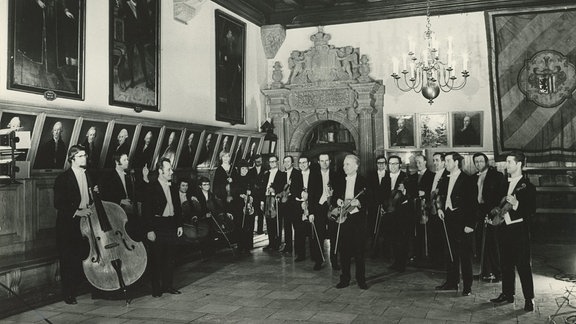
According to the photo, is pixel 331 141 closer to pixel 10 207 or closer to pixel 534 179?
pixel 534 179

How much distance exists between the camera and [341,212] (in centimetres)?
703

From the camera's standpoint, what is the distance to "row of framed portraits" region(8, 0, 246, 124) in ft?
22.2

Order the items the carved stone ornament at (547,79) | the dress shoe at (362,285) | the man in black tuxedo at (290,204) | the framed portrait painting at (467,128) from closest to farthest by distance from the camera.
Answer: the dress shoe at (362,285) → the man in black tuxedo at (290,204) → the carved stone ornament at (547,79) → the framed portrait painting at (467,128)

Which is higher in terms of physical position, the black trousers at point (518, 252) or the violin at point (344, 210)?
the violin at point (344, 210)

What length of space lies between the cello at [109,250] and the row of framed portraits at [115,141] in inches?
52.1

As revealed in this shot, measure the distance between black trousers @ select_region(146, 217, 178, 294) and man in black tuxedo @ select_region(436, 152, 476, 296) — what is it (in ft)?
11.7

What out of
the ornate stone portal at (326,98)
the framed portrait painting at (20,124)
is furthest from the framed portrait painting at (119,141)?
the ornate stone portal at (326,98)

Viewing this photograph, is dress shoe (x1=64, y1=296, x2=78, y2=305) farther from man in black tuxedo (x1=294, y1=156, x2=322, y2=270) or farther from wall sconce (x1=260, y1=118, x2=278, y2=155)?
wall sconce (x1=260, y1=118, x2=278, y2=155)

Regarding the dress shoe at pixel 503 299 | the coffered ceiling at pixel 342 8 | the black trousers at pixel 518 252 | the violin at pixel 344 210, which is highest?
the coffered ceiling at pixel 342 8

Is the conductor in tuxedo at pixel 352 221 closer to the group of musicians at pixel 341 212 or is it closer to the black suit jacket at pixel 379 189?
the group of musicians at pixel 341 212

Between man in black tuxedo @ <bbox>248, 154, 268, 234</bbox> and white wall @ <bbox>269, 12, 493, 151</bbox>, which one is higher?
white wall @ <bbox>269, 12, 493, 151</bbox>

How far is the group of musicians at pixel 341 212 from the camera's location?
20.6 ft

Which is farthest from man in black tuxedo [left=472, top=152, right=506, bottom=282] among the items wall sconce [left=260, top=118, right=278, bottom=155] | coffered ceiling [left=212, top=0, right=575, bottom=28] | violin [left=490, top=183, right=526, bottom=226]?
wall sconce [left=260, top=118, right=278, bottom=155]

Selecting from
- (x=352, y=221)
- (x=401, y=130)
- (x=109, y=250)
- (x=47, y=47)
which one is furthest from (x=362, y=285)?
(x=401, y=130)
